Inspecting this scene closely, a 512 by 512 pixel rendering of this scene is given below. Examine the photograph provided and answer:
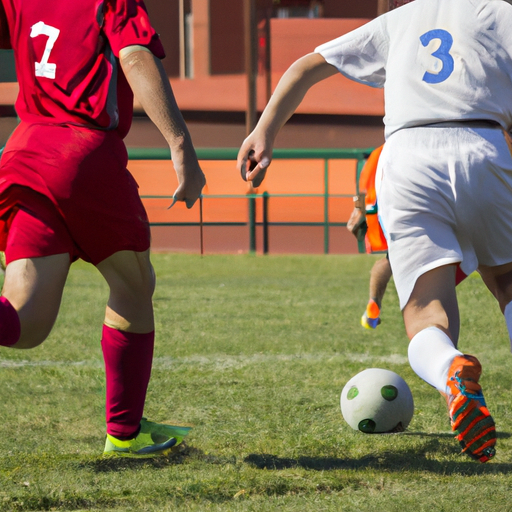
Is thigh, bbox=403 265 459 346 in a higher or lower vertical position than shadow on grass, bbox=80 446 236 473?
higher

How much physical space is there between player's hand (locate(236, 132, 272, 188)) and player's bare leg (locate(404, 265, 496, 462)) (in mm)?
645

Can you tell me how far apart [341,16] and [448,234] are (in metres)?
17.0

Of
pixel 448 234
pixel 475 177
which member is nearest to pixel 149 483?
pixel 448 234

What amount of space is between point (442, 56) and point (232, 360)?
303cm

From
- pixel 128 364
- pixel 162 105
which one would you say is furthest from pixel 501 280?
pixel 128 364

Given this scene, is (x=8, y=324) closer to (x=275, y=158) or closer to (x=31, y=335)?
(x=31, y=335)

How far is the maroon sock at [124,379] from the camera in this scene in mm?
3186

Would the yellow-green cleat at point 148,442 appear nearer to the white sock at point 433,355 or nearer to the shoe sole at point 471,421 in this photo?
the white sock at point 433,355

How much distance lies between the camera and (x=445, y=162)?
264 centimetres

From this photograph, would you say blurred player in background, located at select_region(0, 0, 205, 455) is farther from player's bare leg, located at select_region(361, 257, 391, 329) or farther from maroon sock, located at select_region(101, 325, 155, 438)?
player's bare leg, located at select_region(361, 257, 391, 329)

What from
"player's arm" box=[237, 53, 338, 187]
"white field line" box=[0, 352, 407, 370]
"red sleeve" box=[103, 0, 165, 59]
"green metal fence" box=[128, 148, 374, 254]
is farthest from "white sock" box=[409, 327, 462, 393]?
"green metal fence" box=[128, 148, 374, 254]

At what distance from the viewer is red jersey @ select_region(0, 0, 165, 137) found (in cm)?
293

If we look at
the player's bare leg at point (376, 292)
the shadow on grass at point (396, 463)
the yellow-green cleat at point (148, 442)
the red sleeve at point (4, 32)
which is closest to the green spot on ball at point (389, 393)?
the shadow on grass at point (396, 463)

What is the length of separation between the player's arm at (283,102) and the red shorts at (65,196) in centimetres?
45
